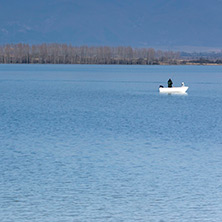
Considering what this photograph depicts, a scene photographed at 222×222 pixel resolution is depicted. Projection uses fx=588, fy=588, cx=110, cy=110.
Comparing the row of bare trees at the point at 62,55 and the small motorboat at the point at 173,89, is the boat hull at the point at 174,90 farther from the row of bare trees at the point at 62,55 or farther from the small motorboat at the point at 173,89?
the row of bare trees at the point at 62,55

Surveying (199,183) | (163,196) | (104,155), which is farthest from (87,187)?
(104,155)

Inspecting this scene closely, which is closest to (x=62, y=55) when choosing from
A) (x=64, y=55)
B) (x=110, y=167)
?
(x=64, y=55)

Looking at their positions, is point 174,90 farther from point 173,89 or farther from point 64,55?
point 64,55

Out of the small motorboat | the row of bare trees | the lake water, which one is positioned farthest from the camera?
the row of bare trees

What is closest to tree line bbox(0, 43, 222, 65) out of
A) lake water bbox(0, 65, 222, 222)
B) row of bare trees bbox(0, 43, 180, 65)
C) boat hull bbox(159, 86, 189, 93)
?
row of bare trees bbox(0, 43, 180, 65)

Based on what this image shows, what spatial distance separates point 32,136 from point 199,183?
907 centimetres

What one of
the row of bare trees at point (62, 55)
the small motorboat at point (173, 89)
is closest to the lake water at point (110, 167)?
the small motorboat at point (173, 89)

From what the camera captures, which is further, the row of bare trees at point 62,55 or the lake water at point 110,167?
the row of bare trees at point 62,55

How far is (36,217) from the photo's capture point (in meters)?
11.7

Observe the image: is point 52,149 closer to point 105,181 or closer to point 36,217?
point 105,181

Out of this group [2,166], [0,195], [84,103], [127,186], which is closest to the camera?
[0,195]

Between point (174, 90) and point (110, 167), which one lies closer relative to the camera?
point (110, 167)

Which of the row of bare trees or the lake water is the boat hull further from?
the row of bare trees

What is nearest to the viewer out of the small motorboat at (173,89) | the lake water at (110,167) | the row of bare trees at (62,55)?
the lake water at (110,167)
